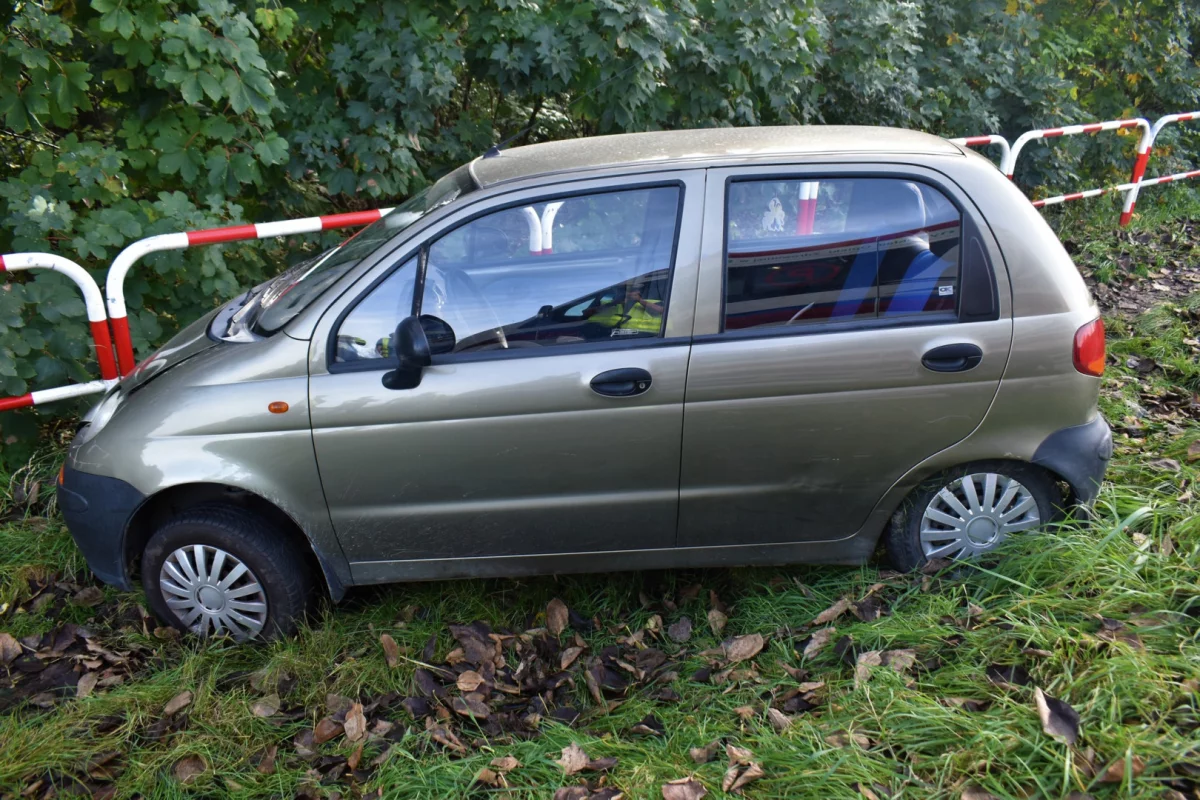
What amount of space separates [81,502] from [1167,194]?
10.4 meters

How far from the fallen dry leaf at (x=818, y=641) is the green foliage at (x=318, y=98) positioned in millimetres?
3576

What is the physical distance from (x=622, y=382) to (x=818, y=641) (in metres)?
1.12

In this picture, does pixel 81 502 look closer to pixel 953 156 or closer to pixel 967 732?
pixel 967 732

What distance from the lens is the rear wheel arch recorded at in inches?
129

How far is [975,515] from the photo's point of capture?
330cm

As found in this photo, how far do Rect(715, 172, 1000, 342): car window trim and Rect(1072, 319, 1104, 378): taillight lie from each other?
1.02 feet

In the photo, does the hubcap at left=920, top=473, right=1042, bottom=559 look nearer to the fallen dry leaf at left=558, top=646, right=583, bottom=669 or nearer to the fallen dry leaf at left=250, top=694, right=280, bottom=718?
the fallen dry leaf at left=558, top=646, right=583, bottom=669

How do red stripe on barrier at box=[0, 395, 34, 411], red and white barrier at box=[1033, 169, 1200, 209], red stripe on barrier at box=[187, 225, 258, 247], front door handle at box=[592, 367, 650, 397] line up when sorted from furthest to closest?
red and white barrier at box=[1033, 169, 1200, 209]
red stripe on barrier at box=[187, 225, 258, 247]
red stripe on barrier at box=[0, 395, 34, 411]
front door handle at box=[592, 367, 650, 397]

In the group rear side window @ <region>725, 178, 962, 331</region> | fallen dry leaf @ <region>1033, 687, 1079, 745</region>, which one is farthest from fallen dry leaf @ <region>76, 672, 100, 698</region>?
fallen dry leaf @ <region>1033, 687, 1079, 745</region>

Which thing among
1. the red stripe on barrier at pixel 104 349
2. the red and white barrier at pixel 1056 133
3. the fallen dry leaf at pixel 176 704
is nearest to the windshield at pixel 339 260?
the red stripe on barrier at pixel 104 349

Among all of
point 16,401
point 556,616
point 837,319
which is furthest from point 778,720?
point 16,401

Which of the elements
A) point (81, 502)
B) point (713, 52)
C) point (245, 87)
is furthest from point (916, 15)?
point (81, 502)

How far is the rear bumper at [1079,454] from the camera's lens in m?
3.18

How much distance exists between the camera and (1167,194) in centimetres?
950
